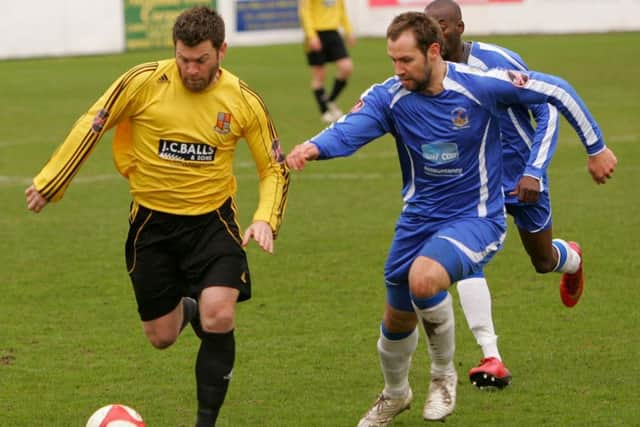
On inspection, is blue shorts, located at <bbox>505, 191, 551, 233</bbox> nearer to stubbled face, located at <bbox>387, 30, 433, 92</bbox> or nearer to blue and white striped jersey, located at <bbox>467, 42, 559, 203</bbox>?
blue and white striped jersey, located at <bbox>467, 42, 559, 203</bbox>

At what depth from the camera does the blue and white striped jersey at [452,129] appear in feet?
20.0

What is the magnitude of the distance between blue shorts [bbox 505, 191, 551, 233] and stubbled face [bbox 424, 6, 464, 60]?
0.98 meters

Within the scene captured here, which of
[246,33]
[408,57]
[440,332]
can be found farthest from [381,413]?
[246,33]

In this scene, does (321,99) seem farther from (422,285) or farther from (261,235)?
(422,285)

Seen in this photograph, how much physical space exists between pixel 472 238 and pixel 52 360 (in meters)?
2.72

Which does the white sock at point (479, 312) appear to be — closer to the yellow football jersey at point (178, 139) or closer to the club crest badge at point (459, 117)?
the club crest badge at point (459, 117)

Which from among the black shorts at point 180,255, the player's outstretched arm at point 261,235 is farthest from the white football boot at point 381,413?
the player's outstretched arm at point 261,235

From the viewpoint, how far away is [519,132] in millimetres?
7324

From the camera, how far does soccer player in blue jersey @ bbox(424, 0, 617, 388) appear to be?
6.78 m

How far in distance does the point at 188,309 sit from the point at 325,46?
41.2ft

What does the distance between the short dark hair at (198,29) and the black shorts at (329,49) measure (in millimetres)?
12635

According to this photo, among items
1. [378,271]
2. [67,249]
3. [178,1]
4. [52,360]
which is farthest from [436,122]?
[178,1]

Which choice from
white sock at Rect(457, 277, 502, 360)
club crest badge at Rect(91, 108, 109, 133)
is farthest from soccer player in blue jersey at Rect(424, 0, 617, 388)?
club crest badge at Rect(91, 108, 109, 133)

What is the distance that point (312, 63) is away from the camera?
18719 millimetres
